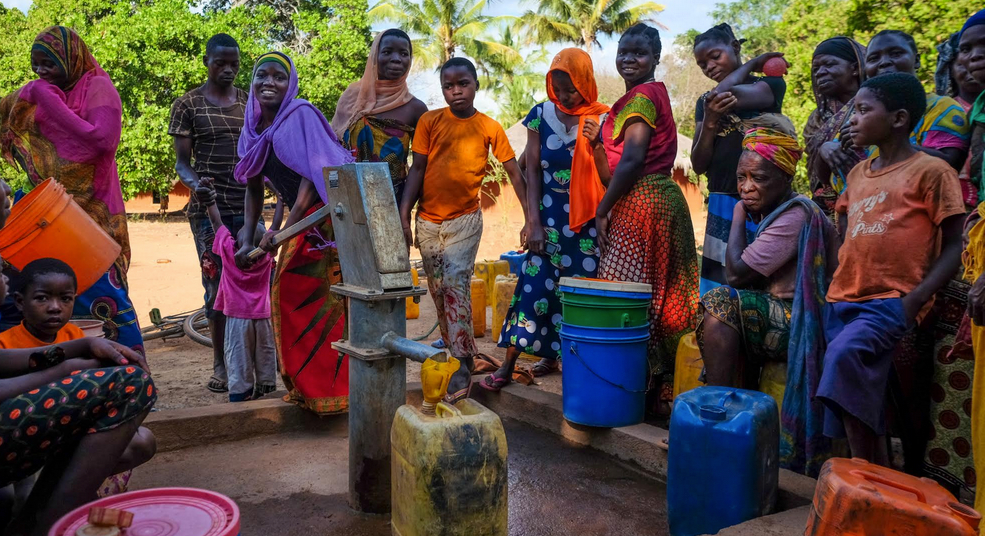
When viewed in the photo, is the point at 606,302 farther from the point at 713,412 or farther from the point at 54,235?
the point at 54,235

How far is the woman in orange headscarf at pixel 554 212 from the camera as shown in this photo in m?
4.38

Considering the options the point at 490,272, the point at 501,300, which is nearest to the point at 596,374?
the point at 501,300

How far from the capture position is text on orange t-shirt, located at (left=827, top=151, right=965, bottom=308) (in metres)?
2.61

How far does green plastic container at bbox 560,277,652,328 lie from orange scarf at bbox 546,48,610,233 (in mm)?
882

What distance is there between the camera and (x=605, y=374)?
357 centimetres

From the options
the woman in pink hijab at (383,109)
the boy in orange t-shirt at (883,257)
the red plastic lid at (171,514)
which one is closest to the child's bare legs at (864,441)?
the boy in orange t-shirt at (883,257)

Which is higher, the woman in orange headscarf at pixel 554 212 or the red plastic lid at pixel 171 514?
the woman in orange headscarf at pixel 554 212

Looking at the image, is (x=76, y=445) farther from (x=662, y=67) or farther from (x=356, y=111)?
Answer: (x=662, y=67)

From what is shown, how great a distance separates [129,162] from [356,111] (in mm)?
16204

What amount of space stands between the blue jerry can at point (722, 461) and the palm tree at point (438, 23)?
25928mm

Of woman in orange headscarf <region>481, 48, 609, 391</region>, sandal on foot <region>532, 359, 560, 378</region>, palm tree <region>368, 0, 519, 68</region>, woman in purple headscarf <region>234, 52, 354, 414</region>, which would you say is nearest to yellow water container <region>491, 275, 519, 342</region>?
sandal on foot <region>532, 359, 560, 378</region>

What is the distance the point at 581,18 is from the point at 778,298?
29123mm

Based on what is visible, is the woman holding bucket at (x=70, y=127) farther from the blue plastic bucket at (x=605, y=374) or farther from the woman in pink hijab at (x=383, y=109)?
the blue plastic bucket at (x=605, y=374)

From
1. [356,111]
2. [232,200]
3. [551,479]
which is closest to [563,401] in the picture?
[551,479]
